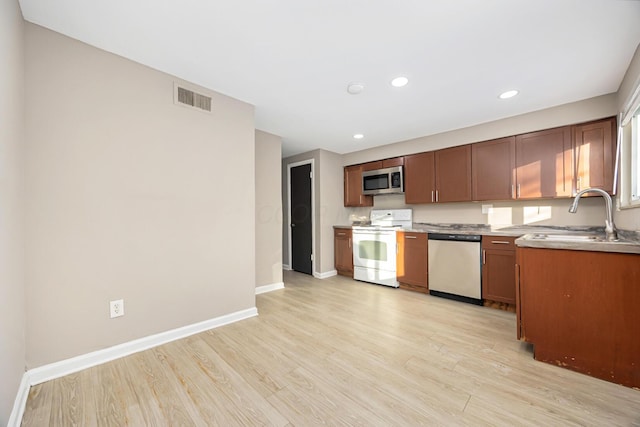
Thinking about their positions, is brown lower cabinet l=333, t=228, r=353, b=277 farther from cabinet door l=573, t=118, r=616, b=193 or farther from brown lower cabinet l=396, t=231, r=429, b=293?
cabinet door l=573, t=118, r=616, b=193

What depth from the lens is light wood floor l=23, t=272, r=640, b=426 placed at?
1.35 meters

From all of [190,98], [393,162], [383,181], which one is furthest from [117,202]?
[393,162]

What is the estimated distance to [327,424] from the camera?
1298 millimetres

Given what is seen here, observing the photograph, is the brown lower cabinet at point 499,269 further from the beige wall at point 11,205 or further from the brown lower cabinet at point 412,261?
the beige wall at point 11,205

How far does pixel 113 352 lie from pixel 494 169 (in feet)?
13.9

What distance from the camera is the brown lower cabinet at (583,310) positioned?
1.57 m

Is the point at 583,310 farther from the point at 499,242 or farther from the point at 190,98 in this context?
the point at 190,98

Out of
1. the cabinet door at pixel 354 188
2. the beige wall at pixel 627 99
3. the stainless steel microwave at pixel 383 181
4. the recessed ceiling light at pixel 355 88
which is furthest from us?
the cabinet door at pixel 354 188

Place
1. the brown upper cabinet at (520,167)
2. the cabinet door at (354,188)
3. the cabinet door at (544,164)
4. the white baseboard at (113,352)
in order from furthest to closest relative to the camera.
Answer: the cabinet door at (354,188), the cabinet door at (544,164), the brown upper cabinet at (520,167), the white baseboard at (113,352)

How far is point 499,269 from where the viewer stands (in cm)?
292

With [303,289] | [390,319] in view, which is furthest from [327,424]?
[303,289]

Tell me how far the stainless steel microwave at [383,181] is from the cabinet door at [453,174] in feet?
1.89

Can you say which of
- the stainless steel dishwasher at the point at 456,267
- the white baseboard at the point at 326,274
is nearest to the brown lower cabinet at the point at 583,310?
the stainless steel dishwasher at the point at 456,267

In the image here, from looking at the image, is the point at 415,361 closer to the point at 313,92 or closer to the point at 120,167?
the point at 313,92
